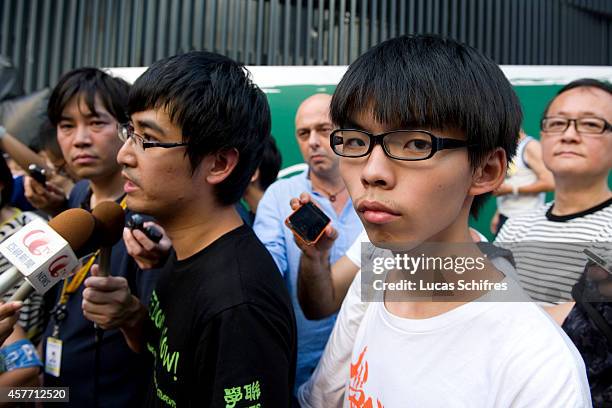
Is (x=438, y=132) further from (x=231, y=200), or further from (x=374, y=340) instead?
(x=231, y=200)

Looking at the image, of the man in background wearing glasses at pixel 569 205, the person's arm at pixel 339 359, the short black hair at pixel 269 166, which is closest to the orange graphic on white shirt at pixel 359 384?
the person's arm at pixel 339 359

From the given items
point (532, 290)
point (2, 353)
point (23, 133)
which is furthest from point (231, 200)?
point (23, 133)

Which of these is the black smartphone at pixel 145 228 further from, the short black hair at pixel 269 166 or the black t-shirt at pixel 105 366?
the short black hair at pixel 269 166

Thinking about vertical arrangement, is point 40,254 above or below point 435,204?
below

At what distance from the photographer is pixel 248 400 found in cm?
109

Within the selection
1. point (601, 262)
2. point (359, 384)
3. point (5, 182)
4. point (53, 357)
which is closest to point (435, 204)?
point (359, 384)

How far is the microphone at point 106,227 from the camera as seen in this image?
1517 mm

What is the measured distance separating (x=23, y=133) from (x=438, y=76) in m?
3.85

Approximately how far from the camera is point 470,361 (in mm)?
955

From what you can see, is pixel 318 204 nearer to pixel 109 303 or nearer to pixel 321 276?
pixel 321 276

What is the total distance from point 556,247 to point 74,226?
6.16 feet

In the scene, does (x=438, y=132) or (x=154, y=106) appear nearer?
(x=438, y=132)

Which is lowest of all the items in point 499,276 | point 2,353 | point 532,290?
point 2,353

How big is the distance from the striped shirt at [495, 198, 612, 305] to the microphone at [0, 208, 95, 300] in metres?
1.74
